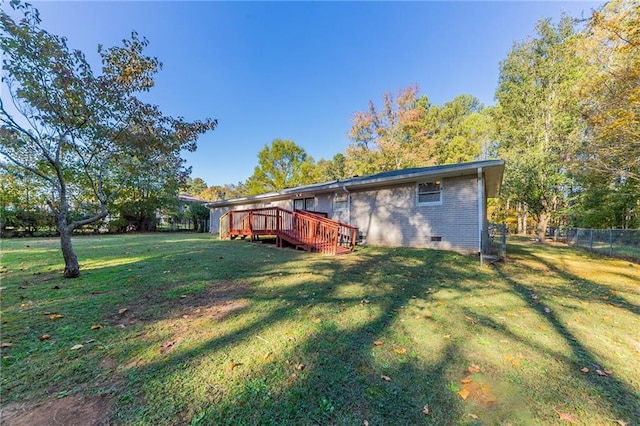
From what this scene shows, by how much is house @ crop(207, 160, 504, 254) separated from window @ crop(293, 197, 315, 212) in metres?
0.42

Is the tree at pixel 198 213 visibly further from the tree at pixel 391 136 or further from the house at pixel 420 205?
the tree at pixel 391 136

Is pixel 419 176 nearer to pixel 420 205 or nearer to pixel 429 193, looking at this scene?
pixel 429 193

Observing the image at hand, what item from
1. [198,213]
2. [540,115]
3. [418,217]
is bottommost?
[418,217]

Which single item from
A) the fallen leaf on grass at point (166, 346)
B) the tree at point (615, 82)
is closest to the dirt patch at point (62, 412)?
the fallen leaf on grass at point (166, 346)

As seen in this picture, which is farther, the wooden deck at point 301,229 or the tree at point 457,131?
the tree at point 457,131

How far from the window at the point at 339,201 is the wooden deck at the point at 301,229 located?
73 centimetres

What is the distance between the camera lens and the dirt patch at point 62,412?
155cm

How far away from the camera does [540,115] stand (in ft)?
53.6

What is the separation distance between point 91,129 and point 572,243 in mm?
20014

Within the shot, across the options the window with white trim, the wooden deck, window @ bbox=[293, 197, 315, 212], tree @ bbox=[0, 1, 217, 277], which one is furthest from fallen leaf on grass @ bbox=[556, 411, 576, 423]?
window @ bbox=[293, 197, 315, 212]

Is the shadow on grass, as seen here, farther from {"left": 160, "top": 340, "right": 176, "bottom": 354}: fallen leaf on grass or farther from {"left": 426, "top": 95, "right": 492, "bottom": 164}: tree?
{"left": 426, "top": 95, "right": 492, "bottom": 164}: tree

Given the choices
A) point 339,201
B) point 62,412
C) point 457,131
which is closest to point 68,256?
point 62,412

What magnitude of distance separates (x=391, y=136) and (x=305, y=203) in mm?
14440

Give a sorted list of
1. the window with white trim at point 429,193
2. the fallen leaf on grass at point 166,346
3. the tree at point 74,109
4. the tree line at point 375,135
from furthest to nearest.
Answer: the window with white trim at point 429,193
the tree line at point 375,135
the tree at point 74,109
the fallen leaf on grass at point 166,346
